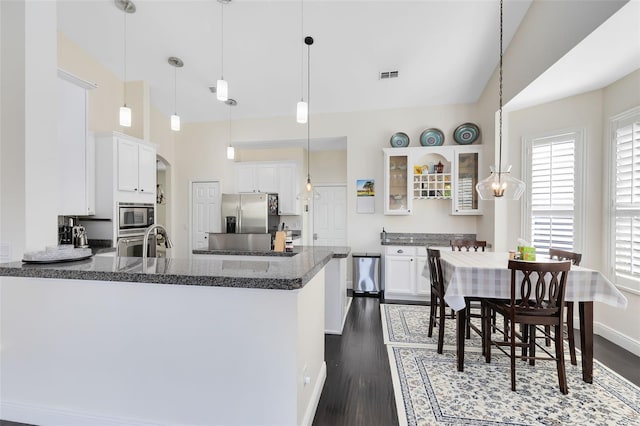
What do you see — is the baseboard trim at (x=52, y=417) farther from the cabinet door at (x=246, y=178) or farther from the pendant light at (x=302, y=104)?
the cabinet door at (x=246, y=178)

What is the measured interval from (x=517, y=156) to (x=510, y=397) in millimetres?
3005

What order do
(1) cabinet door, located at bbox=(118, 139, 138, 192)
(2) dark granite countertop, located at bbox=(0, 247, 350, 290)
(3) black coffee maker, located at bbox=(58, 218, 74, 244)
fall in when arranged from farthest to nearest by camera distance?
(1) cabinet door, located at bbox=(118, 139, 138, 192)
(3) black coffee maker, located at bbox=(58, 218, 74, 244)
(2) dark granite countertop, located at bbox=(0, 247, 350, 290)

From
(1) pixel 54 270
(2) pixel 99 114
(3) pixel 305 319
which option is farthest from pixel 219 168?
(3) pixel 305 319

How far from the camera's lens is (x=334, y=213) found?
6.18 meters

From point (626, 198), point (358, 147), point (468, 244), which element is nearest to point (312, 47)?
point (358, 147)

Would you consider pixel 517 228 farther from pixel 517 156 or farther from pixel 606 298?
pixel 606 298

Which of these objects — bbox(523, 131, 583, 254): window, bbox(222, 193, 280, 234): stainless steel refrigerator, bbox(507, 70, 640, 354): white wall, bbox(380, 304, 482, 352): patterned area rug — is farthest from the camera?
bbox(222, 193, 280, 234): stainless steel refrigerator

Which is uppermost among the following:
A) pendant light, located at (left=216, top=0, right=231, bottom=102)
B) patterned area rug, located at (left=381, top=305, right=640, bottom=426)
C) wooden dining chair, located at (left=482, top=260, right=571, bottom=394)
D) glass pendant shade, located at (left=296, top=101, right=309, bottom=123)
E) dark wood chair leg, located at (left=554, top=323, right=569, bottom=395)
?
pendant light, located at (left=216, top=0, right=231, bottom=102)

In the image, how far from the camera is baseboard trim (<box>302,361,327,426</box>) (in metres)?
1.67

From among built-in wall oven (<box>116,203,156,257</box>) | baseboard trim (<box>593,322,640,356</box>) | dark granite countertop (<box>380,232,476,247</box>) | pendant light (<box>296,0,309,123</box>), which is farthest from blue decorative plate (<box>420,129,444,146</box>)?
built-in wall oven (<box>116,203,156,257</box>)

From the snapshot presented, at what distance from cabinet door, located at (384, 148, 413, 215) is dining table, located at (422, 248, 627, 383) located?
219 centimetres

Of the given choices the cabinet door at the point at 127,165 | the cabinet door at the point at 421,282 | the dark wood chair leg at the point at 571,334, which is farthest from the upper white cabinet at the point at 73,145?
the dark wood chair leg at the point at 571,334

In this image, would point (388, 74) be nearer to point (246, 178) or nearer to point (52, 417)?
point (246, 178)

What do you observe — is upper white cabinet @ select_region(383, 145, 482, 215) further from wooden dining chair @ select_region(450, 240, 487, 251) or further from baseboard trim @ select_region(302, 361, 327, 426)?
baseboard trim @ select_region(302, 361, 327, 426)
